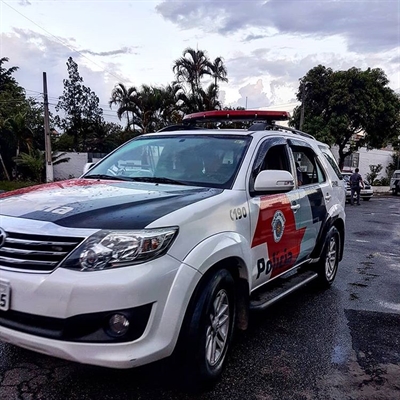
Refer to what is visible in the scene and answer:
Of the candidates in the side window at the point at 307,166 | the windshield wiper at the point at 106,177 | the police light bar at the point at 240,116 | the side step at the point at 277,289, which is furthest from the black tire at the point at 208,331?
the police light bar at the point at 240,116

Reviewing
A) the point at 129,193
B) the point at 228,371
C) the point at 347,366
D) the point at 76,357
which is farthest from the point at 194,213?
the point at 347,366

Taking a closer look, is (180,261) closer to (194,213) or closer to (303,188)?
(194,213)

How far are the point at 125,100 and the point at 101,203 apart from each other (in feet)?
80.4

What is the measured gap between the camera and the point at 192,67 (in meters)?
25.1

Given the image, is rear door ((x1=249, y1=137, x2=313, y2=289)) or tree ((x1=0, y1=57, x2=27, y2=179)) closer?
rear door ((x1=249, y1=137, x2=313, y2=289))

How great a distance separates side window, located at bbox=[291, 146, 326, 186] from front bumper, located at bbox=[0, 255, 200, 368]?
100 inches

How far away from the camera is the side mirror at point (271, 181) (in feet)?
10.9

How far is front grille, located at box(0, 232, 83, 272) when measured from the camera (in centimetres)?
233

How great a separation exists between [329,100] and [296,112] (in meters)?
3.00

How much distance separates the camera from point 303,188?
446cm

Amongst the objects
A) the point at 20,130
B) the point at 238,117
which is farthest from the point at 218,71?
the point at 238,117

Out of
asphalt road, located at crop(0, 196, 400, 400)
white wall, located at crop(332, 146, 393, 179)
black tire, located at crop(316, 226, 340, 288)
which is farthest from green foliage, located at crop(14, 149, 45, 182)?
white wall, located at crop(332, 146, 393, 179)

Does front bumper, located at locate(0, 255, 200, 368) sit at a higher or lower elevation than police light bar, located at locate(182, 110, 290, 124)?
lower

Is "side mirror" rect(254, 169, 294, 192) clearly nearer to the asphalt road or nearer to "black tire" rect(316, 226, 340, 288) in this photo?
the asphalt road
